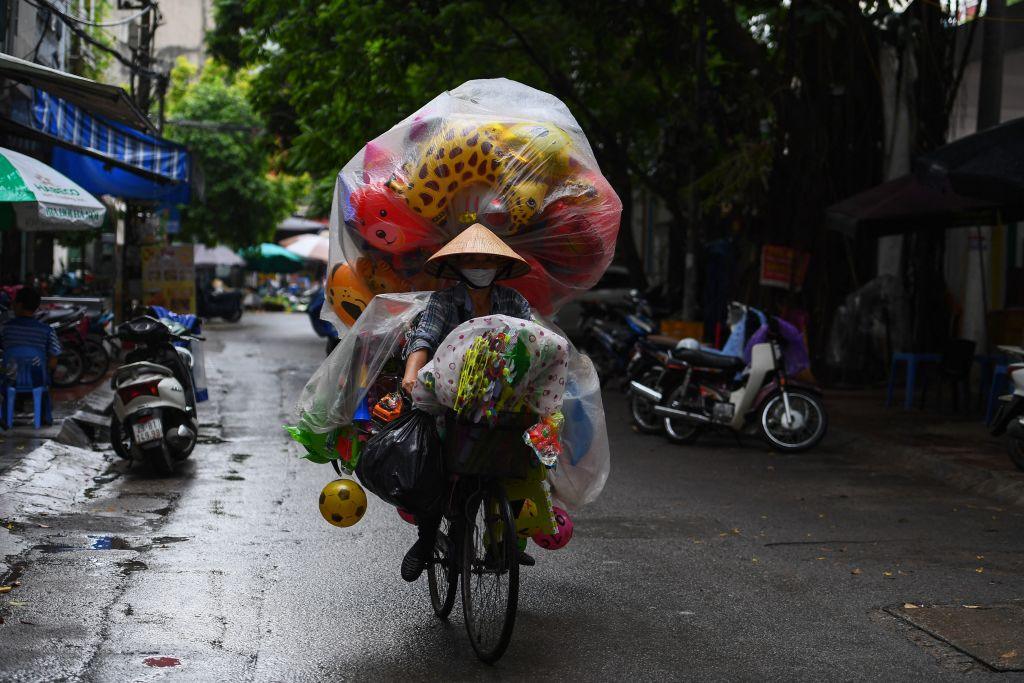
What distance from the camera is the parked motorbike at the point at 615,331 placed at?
1500cm

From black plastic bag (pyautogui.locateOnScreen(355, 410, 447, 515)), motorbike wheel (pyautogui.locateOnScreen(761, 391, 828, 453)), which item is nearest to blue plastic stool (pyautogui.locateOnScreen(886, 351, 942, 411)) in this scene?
motorbike wheel (pyautogui.locateOnScreen(761, 391, 828, 453))

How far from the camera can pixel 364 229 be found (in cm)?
558

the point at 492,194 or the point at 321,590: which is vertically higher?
the point at 492,194

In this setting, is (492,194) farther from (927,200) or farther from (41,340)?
(927,200)

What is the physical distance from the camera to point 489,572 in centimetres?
470

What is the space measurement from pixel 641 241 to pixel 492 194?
87.1 feet

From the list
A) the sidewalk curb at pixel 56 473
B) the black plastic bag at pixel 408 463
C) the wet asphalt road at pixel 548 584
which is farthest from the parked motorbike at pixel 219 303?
the black plastic bag at pixel 408 463

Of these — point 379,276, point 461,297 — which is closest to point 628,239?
point 379,276

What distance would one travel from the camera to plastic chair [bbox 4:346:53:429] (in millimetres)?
10164

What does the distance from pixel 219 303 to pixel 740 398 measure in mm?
25688

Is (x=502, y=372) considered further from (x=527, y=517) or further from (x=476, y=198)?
(x=476, y=198)

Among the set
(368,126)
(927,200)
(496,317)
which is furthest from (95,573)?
(368,126)

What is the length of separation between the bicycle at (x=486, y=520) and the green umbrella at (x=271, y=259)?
37866 mm

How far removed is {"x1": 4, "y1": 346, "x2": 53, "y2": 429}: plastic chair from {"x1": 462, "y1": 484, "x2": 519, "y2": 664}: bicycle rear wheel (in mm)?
6703
